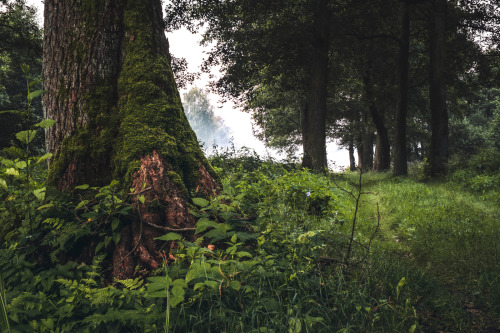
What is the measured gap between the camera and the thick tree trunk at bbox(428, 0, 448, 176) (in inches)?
416

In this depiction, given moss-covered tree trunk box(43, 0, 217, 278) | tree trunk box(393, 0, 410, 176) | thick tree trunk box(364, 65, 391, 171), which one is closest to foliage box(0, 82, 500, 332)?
moss-covered tree trunk box(43, 0, 217, 278)

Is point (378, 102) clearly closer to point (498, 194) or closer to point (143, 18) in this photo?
point (498, 194)

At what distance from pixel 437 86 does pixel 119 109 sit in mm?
11387

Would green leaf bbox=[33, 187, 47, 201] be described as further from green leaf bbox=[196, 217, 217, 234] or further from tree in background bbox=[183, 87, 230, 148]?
tree in background bbox=[183, 87, 230, 148]

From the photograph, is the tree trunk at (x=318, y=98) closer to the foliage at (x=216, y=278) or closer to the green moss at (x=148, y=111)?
the foliage at (x=216, y=278)

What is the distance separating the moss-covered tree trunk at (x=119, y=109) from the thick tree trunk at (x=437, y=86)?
10.2 meters

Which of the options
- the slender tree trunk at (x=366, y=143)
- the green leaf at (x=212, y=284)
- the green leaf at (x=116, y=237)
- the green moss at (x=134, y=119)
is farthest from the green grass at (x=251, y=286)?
the slender tree trunk at (x=366, y=143)

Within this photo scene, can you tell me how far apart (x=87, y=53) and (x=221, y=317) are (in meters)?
3.11

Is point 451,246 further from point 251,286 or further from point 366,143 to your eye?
point 366,143

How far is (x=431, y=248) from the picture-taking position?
4.06 metres

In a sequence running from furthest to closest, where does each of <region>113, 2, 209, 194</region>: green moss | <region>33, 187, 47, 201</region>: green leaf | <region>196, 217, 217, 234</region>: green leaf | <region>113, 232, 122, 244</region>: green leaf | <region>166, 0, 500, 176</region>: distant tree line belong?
<region>166, 0, 500, 176</region>: distant tree line < <region>113, 2, 209, 194</region>: green moss < <region>113, 232, 122, 244</region>: green leaf < <region>196, 217, 217, 234</region>: green leaf < <region>33, 187, 47, 201</region>: green leaf

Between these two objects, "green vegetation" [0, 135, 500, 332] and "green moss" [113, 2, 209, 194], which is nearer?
"green vegetation" [0, 135, 500, 332]

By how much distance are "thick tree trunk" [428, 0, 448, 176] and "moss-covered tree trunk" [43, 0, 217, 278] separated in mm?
10172

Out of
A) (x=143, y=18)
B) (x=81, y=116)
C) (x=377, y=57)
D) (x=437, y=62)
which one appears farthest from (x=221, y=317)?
(x=377, y=57)
